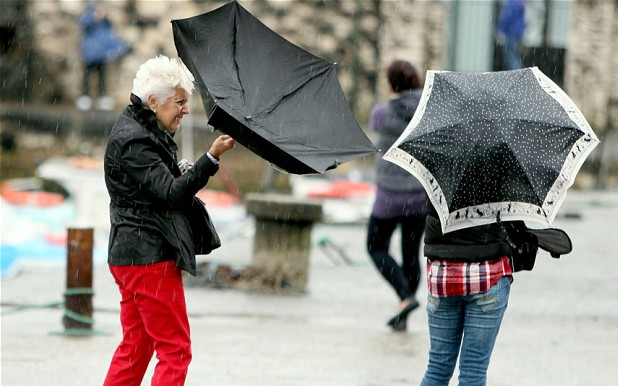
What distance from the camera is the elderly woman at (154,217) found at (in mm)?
5359

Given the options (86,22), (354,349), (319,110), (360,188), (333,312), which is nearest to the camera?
(319,110)

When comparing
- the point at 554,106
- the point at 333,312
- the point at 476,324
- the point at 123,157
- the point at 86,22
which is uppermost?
the point at 86,22

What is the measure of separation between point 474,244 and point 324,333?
3709mm

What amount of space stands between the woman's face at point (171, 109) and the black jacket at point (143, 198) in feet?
0.15

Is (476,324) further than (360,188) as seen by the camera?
No

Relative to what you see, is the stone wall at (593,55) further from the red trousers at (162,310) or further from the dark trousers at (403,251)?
the red trousers at (162,310)

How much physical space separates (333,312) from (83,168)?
792cm

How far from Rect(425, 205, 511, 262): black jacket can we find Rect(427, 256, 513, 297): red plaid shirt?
29 millimetres

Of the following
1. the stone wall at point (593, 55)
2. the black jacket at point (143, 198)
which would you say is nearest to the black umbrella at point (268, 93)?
the black jacket at point (143, 198)

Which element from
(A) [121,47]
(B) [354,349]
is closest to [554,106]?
(B) [354,349]

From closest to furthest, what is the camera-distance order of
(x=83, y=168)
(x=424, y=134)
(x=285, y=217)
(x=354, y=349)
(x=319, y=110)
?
1. (x=424, y=134)
2. (x=319, y=110)
3. (x=354, y=349)
4. (x=285, y=217)
5. (x=83, y=168)

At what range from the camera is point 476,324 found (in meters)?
5.38

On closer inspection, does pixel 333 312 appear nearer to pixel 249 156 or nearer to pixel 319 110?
pixel 319 110

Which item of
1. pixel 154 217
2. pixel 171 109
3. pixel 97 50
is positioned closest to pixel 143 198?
pixel 154 217
